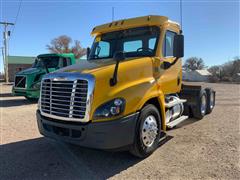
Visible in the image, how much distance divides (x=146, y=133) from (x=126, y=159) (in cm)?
65

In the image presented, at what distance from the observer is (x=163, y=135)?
19.1 feet

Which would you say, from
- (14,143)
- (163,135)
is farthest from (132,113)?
(14,143)

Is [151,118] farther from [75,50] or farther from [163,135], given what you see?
[75,50]

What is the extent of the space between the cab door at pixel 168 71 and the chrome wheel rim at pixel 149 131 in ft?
2.98

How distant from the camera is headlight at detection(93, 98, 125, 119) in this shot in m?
3.80

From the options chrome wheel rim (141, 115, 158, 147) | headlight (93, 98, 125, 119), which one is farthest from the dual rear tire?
headlight (93, 98, 125, 119)

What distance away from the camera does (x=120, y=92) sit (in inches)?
156

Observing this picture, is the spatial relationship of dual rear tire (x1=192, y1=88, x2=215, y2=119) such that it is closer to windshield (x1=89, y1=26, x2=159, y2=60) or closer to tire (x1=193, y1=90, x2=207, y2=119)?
tire (x1=193, y1=90, x2=207, y2=119)

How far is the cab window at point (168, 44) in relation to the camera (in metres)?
5.45

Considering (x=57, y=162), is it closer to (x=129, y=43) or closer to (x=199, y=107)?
(x=129, y=43)

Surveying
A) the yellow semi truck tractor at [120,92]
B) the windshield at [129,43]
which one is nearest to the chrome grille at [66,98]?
the yellow semi truck tractor at [120,92]

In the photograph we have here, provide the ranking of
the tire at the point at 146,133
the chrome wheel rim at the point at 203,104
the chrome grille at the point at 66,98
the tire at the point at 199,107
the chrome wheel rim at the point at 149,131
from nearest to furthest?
the chrome grille at the point at 66,98 < the tire at the point at 146,133 < the chrome wheel rim at the point at 149,131 < the tire at the point at 199,107 < the chrome wheel rim at the point at 203,104

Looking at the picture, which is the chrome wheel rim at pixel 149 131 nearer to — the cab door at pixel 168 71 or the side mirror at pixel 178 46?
the cab door at pixel 168 71

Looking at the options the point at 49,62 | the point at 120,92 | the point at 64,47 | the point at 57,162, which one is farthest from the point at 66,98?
the point at 64,47
